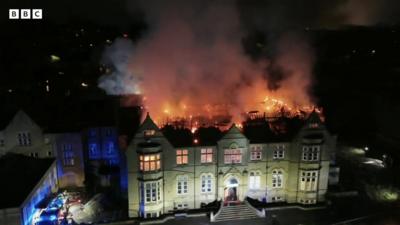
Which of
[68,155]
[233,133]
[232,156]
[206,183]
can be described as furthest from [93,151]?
[233,133]

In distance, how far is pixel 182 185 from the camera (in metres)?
41.8

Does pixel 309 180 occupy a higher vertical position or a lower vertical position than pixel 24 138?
lower

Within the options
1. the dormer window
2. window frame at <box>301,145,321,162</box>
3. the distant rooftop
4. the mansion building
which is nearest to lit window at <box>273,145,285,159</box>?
the mansion building

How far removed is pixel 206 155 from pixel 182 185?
15.0 feet

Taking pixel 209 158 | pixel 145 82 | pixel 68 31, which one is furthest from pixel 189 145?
pixel 68 31

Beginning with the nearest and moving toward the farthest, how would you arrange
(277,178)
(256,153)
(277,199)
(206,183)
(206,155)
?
(206,155) < (206,183) < (256,153) < (277,178) < (277,199)

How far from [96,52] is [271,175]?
78.6 meters

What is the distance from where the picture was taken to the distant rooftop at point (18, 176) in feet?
118

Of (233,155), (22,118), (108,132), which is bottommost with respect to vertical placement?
(233,155)

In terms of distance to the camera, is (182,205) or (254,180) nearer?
(182,205)

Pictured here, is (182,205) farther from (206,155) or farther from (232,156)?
(232,156)

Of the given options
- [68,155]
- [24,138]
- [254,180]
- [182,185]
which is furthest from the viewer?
[68,155]

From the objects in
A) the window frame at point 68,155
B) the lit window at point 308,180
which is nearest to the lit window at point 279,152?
the lit window at point 308,180

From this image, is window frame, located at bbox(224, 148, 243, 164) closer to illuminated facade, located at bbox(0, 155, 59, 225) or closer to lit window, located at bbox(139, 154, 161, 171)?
lit window, located at bbox(139, 154, 161, 171)
